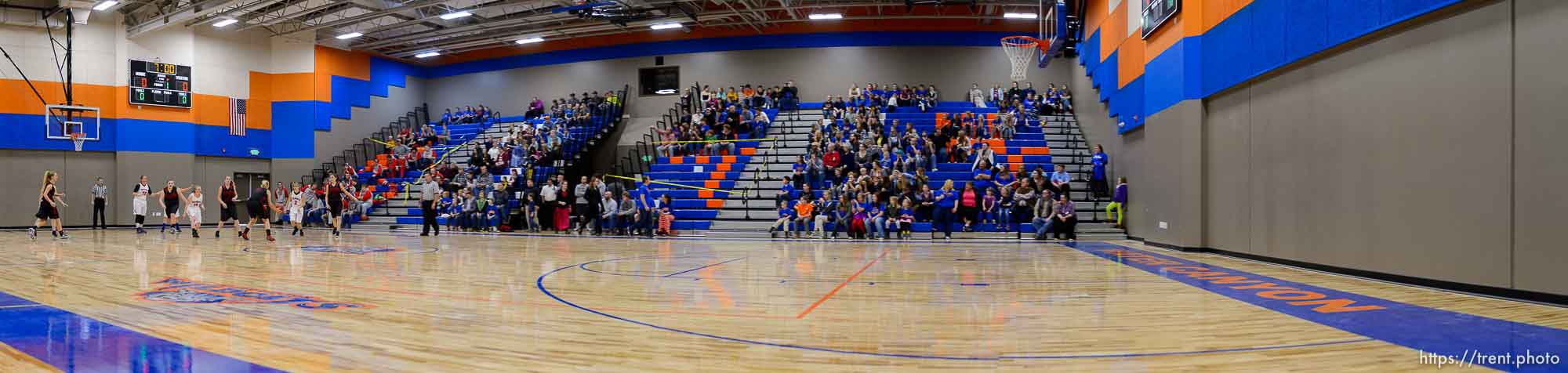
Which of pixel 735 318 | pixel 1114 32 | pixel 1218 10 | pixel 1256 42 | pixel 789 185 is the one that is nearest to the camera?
pixel 735 318

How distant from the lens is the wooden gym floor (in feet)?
11.9

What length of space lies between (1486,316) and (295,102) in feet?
89.0

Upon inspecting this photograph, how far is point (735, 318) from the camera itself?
488 cm

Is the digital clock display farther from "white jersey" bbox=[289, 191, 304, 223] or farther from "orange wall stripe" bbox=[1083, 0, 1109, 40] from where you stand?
"orange wall stripe" bbox=[1083, 0, 1109, 40]

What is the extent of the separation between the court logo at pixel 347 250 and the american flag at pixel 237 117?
1439cm

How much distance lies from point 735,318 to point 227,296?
3776mm

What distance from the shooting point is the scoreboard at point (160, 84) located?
2075 centimetres

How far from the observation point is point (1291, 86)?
8.70 meters

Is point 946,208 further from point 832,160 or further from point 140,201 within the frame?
point 140,201

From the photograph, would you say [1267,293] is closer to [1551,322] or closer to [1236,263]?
[1551,322]

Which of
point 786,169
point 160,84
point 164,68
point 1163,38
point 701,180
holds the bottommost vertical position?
point 701,180

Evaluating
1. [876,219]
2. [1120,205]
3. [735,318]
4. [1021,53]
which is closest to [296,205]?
[876,219]

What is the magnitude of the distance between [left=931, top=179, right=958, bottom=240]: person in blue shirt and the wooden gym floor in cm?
558

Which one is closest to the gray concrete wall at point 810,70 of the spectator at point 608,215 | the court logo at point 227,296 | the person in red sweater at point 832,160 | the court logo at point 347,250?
the person in red sweater at point 832,160
